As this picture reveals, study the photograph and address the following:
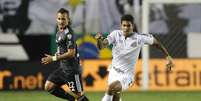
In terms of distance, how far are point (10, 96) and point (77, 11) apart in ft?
14.1

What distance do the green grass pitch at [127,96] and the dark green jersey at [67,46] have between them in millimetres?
4609

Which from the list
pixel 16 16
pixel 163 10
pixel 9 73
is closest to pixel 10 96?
pixel 9 73

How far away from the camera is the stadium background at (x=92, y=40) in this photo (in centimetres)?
2158

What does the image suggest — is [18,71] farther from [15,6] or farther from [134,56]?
[134,56]

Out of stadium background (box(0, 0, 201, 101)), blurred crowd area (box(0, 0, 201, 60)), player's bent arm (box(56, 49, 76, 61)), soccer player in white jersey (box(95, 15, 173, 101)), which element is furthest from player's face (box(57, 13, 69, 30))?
blurred crowd area (box(0, 0, 201, 60))

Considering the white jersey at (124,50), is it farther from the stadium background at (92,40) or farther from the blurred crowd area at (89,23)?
the blurred crowd area at (89,23)

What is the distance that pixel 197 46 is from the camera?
22406mm

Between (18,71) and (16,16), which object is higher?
(16,16)

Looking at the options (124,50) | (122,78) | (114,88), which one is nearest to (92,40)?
(124,50)

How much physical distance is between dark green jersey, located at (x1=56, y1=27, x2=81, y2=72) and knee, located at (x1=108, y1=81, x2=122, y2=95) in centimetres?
88

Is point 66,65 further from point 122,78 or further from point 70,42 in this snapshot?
point 122,78

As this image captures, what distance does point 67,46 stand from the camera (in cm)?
1342

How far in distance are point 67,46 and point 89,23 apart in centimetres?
943

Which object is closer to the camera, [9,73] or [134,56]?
[134,56]
